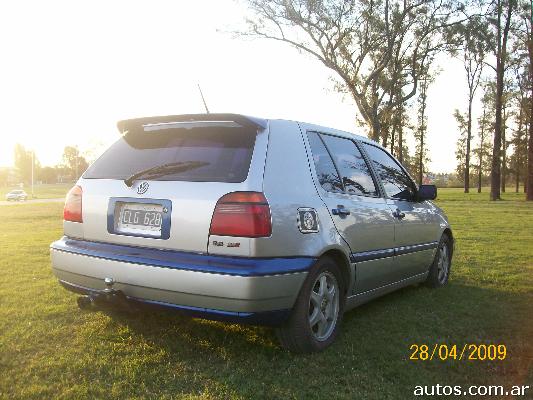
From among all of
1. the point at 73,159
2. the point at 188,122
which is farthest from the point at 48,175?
the point at 188,122

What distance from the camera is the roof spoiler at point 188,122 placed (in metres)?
3.51

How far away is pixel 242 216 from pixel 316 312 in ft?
3.39

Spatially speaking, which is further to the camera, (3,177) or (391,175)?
(3,177)

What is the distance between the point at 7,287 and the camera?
5656 millimetres

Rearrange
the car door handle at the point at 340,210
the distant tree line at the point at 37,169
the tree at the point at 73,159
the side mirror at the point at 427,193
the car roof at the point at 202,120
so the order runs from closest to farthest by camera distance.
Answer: the car roof at the point at 202,120 < the car door handle at the point at 340,210 < the side mirror at the point at 427,193 < the tree at the point at 73,159 < the distant tree line at the point at 37,169

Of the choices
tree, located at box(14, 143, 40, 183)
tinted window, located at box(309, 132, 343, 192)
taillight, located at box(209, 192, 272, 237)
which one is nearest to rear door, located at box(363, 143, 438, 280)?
tinted window, located at box(309, 132, 343, 192)

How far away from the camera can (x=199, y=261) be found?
10.4 feet

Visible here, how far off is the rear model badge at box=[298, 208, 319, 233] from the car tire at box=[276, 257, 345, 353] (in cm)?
25

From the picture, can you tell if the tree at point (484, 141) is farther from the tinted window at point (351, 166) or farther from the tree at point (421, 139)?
the tinted window at point (351, 166)

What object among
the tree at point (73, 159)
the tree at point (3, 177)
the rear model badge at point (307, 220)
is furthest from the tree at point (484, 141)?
the tree at point (3, 177)

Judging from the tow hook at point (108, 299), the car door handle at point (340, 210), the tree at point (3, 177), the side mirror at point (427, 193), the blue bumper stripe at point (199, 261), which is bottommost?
the tow hook at point (108, 299)

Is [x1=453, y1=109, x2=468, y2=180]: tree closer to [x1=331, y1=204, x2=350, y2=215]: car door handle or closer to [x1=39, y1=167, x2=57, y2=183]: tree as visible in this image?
[x1=331, y1=204, x2=350, y2=215]: car door handle

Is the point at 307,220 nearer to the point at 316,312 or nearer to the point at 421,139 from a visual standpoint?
the point at 316,312

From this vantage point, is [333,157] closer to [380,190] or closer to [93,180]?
[380,190]
